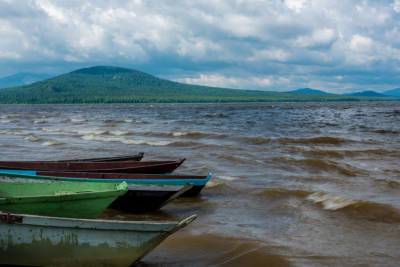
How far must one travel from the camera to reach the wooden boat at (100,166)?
1458 centimetres

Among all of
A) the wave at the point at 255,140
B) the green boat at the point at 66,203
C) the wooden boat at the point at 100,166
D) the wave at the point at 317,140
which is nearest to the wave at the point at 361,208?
the wooden boat at the point at 100,166

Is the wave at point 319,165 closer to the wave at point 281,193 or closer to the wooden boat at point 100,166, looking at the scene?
the wave at point 281,193

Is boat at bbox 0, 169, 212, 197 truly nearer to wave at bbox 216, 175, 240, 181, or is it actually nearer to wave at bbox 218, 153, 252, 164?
wave at bbox 216, 175, 240, 181

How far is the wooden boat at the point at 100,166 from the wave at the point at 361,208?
4.46 m

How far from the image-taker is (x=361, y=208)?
13.0 m

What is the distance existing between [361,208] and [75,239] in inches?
334

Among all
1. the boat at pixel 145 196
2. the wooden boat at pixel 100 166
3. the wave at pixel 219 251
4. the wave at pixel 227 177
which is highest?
the wooden boat at pixel 100 166

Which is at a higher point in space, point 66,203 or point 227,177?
point 66,203

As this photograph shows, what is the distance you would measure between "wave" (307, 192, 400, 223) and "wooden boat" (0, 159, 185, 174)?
4459mm

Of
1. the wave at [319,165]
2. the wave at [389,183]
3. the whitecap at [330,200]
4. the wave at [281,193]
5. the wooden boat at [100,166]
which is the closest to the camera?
the whitecap at [330,200]

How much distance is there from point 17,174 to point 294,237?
6.79 metres

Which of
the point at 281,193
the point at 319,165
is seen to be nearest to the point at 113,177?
the point at 281,193

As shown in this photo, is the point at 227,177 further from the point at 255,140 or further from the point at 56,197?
the point at 255,140

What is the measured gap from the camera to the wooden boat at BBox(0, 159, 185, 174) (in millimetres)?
14578
